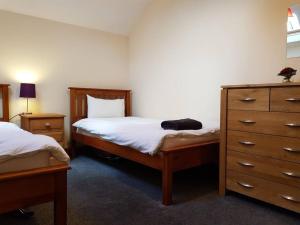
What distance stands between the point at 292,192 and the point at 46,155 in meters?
1.64

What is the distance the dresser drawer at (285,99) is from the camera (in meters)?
1.64

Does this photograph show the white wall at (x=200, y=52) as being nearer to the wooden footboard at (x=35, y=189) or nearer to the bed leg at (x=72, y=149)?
the bed leg at (x=72, y=149)

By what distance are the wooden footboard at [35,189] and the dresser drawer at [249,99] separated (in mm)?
1396

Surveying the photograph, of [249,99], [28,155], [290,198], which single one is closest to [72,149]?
[28,155]

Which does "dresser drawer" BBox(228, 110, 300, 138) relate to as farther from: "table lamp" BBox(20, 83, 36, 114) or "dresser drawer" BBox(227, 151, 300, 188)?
"table lamp" BBox(20, 83, 36, 114)

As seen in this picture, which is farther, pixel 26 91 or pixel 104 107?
pixel 104 107

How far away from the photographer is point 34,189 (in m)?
1.25

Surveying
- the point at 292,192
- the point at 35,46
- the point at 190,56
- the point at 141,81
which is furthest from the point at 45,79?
the point at 292,192

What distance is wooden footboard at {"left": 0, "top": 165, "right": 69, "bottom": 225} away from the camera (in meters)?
1.17

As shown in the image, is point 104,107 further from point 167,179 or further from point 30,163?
point 30,163

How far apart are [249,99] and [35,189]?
5.26ft

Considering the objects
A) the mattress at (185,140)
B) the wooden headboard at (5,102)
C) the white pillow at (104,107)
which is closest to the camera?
the mattress at (185,140)

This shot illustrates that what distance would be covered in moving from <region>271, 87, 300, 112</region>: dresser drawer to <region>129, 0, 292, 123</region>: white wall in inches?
25.7

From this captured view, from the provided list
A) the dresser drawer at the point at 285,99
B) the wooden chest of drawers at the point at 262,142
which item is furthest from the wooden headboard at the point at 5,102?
the dresser drawer at the point at 285,99
